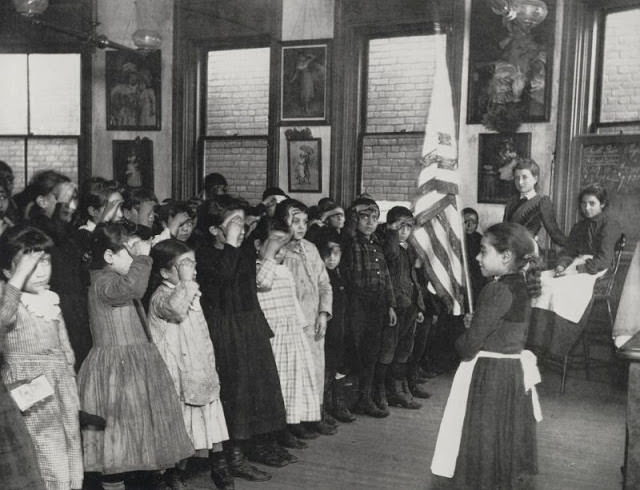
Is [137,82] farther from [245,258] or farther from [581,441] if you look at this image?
[581,441]

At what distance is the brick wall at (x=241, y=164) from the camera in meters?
9.03

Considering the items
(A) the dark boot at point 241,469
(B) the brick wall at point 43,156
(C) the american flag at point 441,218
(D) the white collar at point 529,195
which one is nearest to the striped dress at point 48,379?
(A) the dark boot at point 241,469

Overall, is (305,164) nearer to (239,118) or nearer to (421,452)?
(239,118)

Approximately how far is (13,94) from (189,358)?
7.26 metres

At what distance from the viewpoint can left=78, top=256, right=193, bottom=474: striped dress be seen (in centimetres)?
353

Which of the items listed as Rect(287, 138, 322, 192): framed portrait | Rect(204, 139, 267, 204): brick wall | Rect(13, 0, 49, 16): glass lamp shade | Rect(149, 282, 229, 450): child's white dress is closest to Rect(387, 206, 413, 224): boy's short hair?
Rect(149, 282, 229, 450): child's white dress

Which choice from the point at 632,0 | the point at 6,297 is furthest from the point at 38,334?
the point at 632,0

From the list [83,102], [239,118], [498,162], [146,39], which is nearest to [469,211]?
[498,162]

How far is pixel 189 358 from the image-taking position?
383cm

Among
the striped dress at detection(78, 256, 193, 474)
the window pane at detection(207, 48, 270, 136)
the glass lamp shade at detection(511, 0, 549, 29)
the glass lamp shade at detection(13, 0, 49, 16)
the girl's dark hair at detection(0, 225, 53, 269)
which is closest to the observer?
the girl's dark hair at detection(0, 225, 53, 269)

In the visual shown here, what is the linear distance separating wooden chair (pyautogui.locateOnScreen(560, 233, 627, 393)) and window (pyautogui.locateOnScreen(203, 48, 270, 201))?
3.86 meters

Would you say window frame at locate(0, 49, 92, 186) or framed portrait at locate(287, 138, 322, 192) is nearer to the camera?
framed portrait at locate(287, 138, 322, 192)

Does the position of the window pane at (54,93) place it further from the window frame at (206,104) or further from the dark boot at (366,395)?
the dark boot at (366,395)

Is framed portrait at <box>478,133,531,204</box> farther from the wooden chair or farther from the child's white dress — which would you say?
the child's white dress
